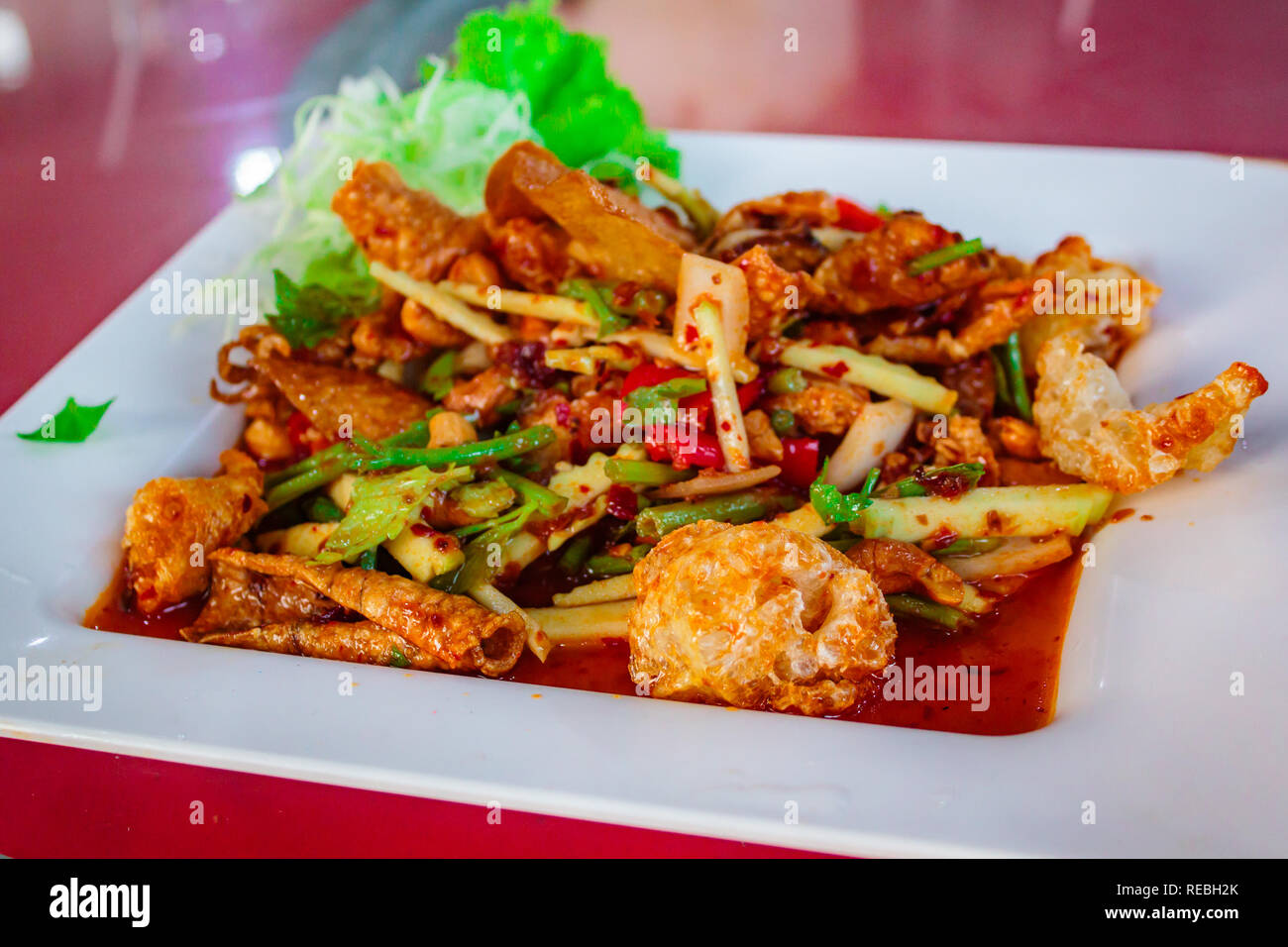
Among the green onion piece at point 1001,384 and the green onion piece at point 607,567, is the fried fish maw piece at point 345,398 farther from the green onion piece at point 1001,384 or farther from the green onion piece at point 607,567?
the green onion piece at point 1001,384

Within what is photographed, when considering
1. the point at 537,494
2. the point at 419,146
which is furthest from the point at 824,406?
the point at 419,146

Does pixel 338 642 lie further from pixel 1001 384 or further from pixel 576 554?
pixel 1001 384

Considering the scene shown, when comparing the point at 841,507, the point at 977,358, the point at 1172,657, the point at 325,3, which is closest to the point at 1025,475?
the point at 977,358

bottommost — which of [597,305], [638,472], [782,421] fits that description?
[638,472]

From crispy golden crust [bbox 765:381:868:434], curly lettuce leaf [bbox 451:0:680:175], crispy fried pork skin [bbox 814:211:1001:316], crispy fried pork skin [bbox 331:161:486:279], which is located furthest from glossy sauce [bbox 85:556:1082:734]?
curly lettuce leaf [bbox 451:0:680:175]

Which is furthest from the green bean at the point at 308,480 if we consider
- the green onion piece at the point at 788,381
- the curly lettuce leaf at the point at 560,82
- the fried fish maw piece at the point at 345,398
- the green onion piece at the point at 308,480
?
the curly lettuce leaf at the point at 560,82

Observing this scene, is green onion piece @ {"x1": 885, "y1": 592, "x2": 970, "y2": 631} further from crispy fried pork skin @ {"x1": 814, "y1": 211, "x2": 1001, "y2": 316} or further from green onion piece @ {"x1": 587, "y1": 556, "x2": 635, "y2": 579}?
crispy fried pork skin @ {"x1": 814, "y1": 211, "x2": 1001, "y2": 316}
